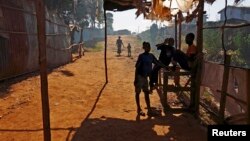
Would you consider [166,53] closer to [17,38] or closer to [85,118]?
[85,118]

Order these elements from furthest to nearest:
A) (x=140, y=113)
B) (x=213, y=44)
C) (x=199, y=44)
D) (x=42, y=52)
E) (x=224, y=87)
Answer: (x=213, y=44) < (x=140, y=113) < (x=199, y=44) < (x=224, y=87) < (x=42, y=52)

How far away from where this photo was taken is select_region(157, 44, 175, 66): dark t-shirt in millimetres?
8438

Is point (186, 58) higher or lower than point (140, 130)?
higher

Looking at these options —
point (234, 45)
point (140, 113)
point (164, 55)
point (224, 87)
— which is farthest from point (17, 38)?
point (234, 45)

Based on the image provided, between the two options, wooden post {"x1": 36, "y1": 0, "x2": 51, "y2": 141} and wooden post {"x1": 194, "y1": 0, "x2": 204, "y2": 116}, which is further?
wooden post {"x1": 194, "y1": 0, "x2": 204, "y2": 116}

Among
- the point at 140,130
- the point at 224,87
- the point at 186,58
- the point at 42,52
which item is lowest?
the point at 140,130

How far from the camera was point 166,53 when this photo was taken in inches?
335

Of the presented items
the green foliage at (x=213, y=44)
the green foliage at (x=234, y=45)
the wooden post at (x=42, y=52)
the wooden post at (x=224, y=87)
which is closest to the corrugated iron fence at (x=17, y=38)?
the wooden post at (x=42, y=52)

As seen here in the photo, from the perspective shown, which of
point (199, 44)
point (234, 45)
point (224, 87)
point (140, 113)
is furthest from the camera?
point (234, 45)

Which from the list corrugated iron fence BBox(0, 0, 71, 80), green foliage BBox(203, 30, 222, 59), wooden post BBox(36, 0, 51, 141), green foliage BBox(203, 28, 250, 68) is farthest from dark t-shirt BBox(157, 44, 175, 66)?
green foliage BBox(203, 30, 222, 59)

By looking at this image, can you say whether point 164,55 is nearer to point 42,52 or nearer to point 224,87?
point 224,87

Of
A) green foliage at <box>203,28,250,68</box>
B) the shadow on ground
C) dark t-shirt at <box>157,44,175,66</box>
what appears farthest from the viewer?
green foliage at <box>203,28,250,68</box>

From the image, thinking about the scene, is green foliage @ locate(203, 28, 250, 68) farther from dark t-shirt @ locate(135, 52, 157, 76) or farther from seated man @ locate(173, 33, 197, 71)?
dark t-shirt @ locate(135, 52, 157, 76)

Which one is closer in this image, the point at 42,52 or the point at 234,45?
the point at 42,52
